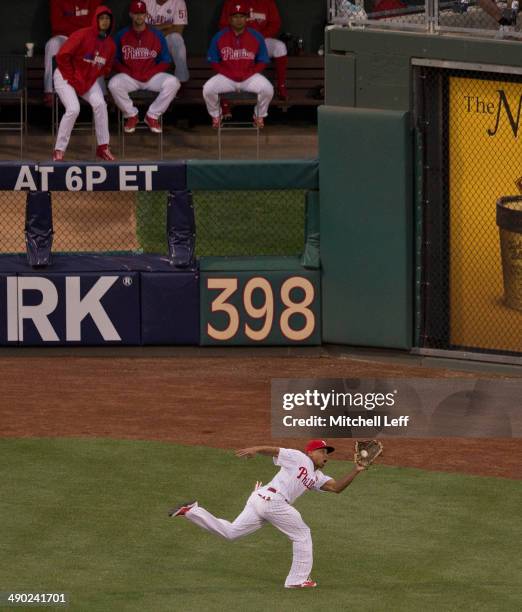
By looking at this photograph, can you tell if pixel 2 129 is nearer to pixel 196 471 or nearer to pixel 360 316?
pixel 360 316

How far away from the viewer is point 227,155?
76.1 feet

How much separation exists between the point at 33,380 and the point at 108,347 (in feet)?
3.89

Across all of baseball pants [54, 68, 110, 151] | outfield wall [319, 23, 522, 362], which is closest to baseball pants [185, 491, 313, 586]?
outfield wall [319, 23, 522, 362]

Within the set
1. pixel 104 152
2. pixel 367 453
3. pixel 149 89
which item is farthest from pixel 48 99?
pixel 367 453

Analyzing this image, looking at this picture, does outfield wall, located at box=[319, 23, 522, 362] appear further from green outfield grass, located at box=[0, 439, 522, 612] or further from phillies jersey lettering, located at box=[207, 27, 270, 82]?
phillies jersey lettering, located at box=[207, 27, 270, 82]

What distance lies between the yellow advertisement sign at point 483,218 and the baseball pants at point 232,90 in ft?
16.9

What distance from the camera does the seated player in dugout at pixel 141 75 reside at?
2255 centimetres

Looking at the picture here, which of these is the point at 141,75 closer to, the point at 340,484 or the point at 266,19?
the point at 266,19

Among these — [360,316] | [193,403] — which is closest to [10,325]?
[193,403]

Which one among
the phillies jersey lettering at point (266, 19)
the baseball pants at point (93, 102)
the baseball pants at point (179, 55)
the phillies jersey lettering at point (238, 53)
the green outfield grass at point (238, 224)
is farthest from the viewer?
the phillies jersey lettering at point (266, 19)

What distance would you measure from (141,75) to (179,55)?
4.55ft

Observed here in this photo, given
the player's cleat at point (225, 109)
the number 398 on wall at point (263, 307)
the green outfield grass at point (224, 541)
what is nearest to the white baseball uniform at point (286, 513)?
the green outfield grass at point (224, 541)

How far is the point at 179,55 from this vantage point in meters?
24.0

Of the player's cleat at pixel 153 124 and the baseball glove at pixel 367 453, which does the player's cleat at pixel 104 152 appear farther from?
the baseball glove at pixel 367 453
